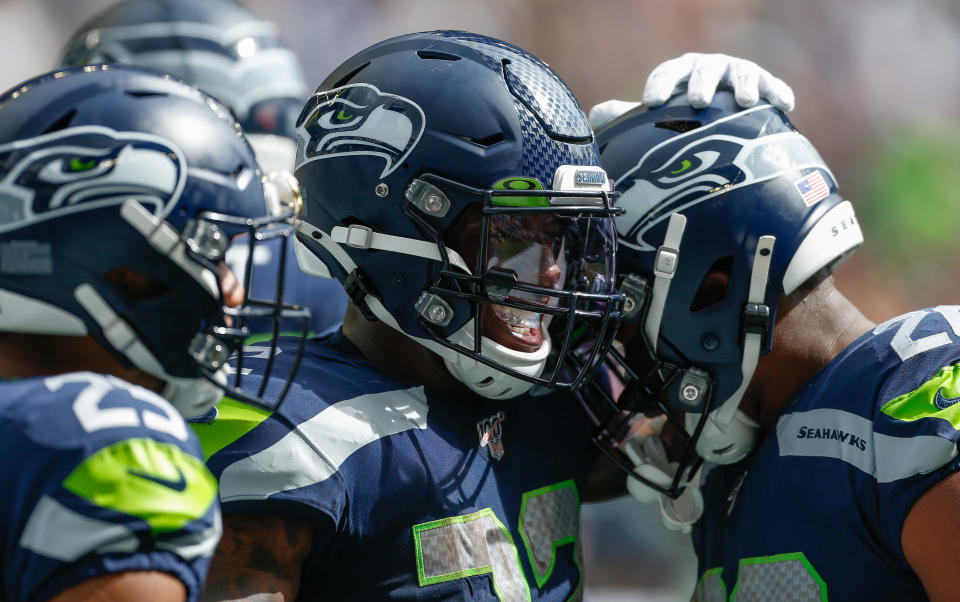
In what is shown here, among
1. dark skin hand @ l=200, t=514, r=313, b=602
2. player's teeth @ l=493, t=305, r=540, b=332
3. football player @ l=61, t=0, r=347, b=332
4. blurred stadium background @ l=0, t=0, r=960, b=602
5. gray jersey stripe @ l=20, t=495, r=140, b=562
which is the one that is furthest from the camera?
blurred stadium background @ l=0, t=0, r=960, b=602

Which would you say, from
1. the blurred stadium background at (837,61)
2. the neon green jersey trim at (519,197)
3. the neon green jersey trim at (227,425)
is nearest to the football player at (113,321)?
the neon green jersey trim at (227,425)

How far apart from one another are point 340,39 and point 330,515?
5931 mm

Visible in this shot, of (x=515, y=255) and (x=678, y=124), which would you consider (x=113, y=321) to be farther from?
(x=678, y=124)

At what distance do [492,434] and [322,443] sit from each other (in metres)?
0.48

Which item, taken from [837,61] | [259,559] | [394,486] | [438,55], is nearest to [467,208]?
[438,55]

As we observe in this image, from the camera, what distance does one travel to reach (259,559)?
1805 millimetres

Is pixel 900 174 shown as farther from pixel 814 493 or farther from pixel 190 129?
pixel 190 129

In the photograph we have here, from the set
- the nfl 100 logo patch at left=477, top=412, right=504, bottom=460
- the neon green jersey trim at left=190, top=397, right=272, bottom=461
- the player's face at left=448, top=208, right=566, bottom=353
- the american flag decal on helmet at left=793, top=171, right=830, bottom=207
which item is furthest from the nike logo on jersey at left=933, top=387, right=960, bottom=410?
the neon green jersey trim at left=190, top=397, right=272, bottom=461

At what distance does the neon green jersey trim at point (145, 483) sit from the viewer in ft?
4.30

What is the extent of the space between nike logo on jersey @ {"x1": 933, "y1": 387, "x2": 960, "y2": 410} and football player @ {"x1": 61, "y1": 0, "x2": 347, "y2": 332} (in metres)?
2.29

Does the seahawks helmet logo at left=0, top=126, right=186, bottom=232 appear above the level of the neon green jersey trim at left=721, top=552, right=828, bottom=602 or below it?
above

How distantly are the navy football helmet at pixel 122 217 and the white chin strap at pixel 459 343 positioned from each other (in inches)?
22.2

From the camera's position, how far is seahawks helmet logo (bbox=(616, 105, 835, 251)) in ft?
7.79

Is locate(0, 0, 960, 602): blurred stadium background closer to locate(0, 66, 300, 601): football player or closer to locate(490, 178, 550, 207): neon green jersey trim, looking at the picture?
locate(490, 178, 550, 207): neon green jersey trim
